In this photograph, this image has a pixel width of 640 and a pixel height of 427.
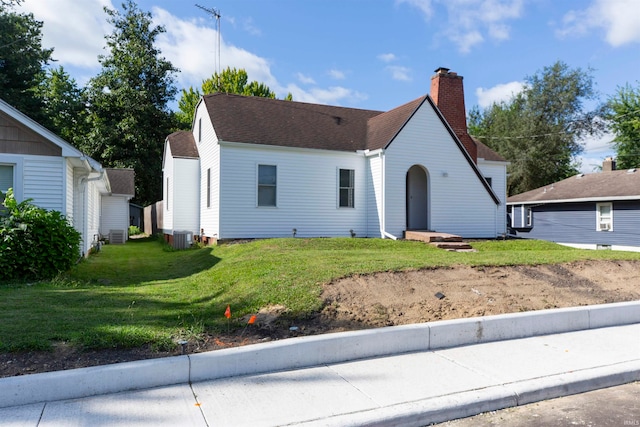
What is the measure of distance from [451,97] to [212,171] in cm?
1038

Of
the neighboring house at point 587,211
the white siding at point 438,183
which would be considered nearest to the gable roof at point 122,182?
the white siding at point 438,183

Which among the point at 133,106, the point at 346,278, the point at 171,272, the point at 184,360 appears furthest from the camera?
the point at 133,106

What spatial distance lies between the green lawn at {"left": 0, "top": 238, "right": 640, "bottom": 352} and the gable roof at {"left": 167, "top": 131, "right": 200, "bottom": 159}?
22.6 feet

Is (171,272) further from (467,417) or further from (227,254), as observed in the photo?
(467,417)

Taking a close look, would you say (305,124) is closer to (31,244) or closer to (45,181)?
(45,181)

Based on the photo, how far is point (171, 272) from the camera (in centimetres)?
1117

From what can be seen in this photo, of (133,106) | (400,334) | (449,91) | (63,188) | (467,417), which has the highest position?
(133,106)

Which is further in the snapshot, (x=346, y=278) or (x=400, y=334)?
(x=346, y=278)

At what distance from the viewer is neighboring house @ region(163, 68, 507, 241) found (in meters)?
15.0

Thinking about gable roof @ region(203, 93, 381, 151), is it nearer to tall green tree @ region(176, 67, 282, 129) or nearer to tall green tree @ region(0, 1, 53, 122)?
tall green tree @ region(0, 1, 53, 122)

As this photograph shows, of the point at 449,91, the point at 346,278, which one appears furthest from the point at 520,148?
the point at 346,278

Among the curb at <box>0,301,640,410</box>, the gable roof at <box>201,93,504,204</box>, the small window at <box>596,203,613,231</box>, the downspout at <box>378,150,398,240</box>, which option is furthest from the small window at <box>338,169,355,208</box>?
the small window at <box>596,203,613,231</box>

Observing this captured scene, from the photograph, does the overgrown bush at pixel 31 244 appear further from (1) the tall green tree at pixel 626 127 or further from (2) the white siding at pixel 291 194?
(1) the tall green tree at pixel 626 127

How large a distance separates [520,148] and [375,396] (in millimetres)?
39721
